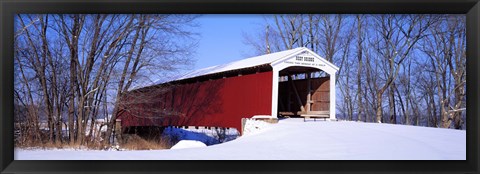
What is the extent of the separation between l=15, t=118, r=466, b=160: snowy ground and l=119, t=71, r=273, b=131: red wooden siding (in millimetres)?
1657

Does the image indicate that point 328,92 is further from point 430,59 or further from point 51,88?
point 430,59

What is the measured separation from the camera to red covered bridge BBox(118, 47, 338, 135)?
12875 mm

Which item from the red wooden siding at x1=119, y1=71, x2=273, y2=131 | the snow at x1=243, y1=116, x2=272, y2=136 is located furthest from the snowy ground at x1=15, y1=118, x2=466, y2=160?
the red wooden siding at x1=119, y1=71, x2=273, y2=131

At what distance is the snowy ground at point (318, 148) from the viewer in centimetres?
750

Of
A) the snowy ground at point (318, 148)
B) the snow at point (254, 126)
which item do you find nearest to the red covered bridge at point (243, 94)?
the snow at point (254, 126)

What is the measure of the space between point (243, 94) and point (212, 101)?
4.60ft

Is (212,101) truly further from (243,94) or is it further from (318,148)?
(318,148)

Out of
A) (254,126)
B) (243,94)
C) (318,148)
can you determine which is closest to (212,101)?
(243,94)

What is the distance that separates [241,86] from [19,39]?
19.2 ft

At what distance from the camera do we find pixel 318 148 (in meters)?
8.68

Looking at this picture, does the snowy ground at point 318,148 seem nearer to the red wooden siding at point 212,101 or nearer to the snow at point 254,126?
the snow at point 254,126

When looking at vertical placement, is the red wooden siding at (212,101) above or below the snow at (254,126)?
above

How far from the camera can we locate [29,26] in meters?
Result: 12.0

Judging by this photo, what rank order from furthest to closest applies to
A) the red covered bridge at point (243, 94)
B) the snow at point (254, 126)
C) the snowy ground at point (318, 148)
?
the red covered bridge at point (243, 94) < the snow at point (254, 126) < the snowy ground at point (318, 148)
